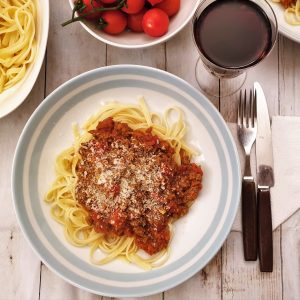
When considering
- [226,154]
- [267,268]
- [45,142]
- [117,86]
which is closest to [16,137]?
[45,142]

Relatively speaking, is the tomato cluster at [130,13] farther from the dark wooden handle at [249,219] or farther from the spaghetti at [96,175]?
the dark wooden handle at [249,219]

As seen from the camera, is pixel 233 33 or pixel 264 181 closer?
pixel 233 33

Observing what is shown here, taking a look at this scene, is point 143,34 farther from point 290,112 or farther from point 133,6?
point 290,112

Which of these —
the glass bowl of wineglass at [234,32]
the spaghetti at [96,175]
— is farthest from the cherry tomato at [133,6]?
the spaghetti at [96,175]

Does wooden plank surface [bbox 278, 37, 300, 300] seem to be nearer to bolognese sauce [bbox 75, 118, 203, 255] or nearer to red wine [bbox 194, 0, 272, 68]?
red wine [bbox 194, 0, 272, 68]

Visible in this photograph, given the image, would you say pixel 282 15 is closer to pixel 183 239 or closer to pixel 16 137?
pixel 183 239

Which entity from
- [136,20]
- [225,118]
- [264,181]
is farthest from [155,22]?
[264,181]
